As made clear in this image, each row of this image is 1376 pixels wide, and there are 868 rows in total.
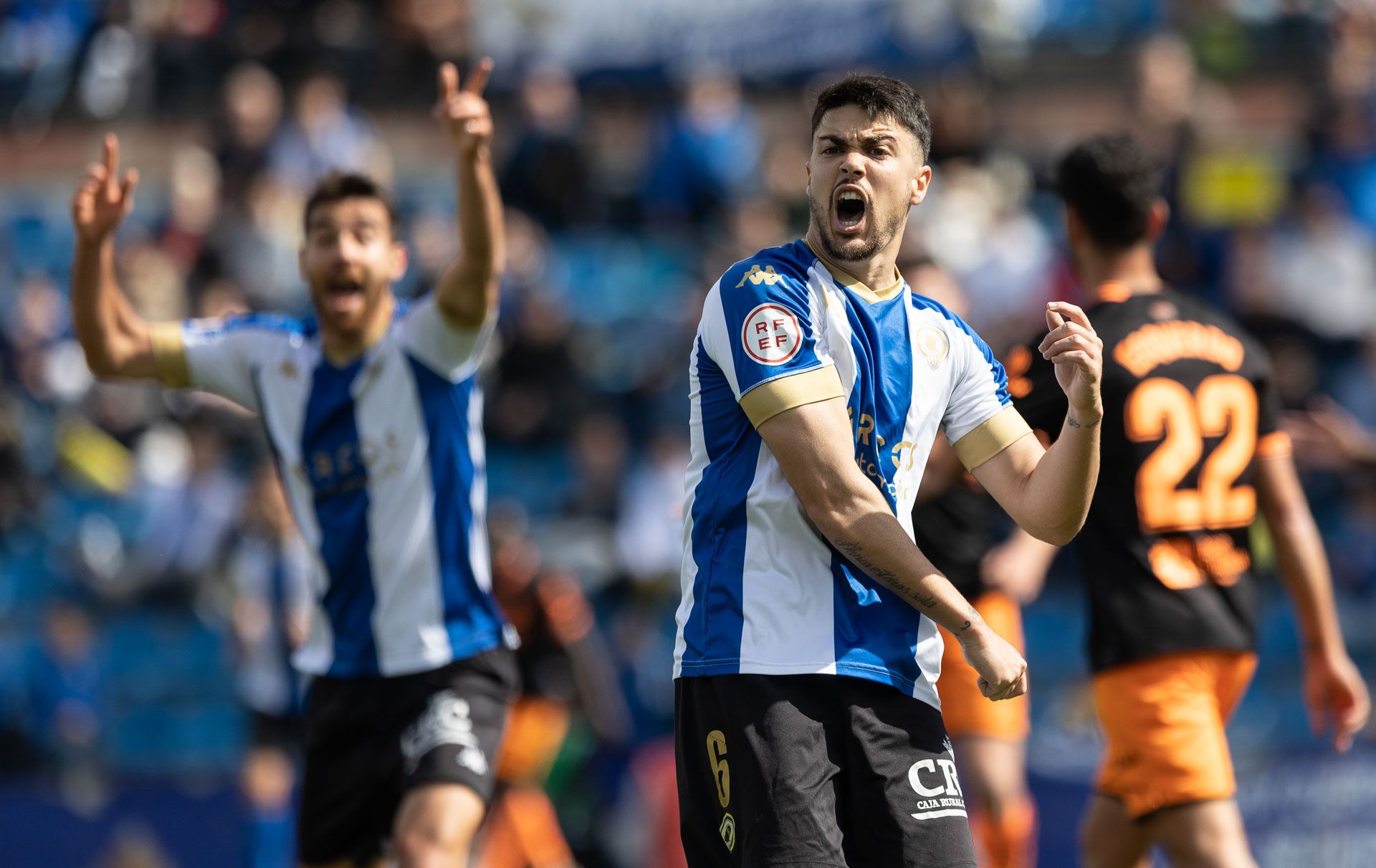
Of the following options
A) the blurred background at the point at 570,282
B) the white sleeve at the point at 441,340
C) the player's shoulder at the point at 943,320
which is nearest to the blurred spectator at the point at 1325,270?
the blurred background at the point at 570,282

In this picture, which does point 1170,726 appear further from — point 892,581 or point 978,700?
point 892,581

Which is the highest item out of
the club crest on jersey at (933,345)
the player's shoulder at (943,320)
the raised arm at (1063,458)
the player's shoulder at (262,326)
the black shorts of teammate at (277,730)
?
the player's shoulder at (262,326)

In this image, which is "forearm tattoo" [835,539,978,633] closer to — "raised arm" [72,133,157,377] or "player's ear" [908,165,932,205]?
"player's ear" [908,165,932,205]

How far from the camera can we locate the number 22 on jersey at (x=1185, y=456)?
5.48m

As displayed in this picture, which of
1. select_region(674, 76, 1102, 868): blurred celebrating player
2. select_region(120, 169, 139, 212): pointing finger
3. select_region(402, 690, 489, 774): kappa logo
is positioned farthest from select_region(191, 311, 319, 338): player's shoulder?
select_region(674, 76, 1102, 868): blurred celebrating player

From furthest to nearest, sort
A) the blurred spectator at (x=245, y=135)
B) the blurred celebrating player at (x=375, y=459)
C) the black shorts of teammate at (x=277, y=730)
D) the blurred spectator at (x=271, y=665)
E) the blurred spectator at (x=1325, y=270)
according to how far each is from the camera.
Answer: the blurred spectator at (x=245, y=135), the blurred spectator at (x=1325, y=270), the black shorts of teammate at (x=277, y=730), the blurred spectator at (x=271, y=665), the blurred celebrating player at (x=375, y=459)

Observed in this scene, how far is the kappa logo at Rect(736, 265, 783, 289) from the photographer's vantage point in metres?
3.99

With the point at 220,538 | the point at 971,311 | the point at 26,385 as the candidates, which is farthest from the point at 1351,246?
the point at 26,385

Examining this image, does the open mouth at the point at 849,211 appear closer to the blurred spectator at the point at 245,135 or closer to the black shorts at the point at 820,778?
the black shorts at the point at 820,778

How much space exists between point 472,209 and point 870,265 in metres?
1.93

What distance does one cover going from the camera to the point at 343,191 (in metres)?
5.90

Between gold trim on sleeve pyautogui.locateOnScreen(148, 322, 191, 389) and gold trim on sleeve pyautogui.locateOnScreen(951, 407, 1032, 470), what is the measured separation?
3.23 metres

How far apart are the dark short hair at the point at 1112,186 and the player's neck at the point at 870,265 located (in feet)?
5.83

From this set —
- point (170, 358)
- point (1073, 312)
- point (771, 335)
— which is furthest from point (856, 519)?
point (170, 358)
